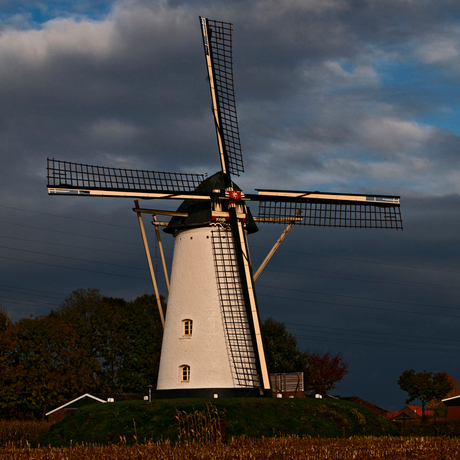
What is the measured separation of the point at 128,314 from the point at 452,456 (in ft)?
168

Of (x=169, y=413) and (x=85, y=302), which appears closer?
(x=169, y=413)

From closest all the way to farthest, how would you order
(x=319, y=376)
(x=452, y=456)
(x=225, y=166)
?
(x=452, y=456) → (x=225, y=166) → (x=319, y=376)

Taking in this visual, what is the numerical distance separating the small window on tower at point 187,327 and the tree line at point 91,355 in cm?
2049

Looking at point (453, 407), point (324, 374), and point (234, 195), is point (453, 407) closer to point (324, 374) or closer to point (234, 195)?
point (324, 374)

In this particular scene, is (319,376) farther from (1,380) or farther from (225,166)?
(225,166)

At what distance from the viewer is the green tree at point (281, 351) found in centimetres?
6241

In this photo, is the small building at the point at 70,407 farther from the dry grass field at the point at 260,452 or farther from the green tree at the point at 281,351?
the dry grass field at the point at 260,452

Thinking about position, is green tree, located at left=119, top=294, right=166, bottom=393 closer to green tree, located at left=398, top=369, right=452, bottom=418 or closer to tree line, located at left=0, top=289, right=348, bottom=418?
tree line, located at left=0, top=289, right=348, bottom=418

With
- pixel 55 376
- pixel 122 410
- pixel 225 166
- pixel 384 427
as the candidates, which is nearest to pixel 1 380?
pixel 55 376

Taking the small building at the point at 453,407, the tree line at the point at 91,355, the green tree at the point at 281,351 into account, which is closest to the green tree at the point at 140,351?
the tree line at the point at 91,355

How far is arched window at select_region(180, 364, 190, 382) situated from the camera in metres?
31.8

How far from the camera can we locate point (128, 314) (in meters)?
66.9

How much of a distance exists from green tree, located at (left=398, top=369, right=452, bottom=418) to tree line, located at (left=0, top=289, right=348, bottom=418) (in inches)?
500

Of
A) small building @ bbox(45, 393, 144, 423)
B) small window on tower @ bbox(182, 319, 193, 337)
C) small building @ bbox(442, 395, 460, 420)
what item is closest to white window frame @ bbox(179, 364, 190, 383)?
small window on tower @ bbox(182, 319, 193, 337)
